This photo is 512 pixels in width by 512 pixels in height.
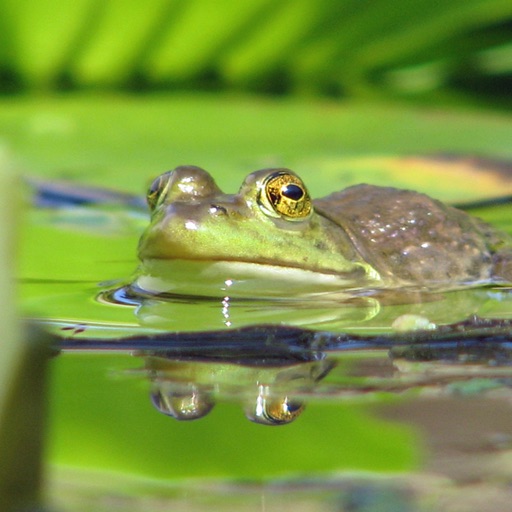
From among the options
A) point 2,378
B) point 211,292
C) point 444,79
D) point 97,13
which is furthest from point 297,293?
point 444,79

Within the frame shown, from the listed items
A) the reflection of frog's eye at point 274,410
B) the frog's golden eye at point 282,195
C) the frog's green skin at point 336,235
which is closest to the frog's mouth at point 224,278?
Result: the frog's green skin at point 336,235

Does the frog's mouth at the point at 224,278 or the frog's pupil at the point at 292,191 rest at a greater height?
the frog's pupil at the point at 292,191

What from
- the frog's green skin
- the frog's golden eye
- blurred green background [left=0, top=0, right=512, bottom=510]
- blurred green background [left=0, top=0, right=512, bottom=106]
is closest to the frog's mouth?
the frog's green skin

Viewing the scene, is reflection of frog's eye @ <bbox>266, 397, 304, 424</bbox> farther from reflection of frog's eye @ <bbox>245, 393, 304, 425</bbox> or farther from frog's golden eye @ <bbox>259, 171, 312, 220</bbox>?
frog's golden eye @ <bbox>259, 171, 312, 220</bbox>

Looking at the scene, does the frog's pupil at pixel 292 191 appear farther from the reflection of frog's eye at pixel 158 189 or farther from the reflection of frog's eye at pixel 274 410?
the reflection of frog's eye at pixel 274 410

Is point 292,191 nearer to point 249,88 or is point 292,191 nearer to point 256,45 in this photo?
point 256,45

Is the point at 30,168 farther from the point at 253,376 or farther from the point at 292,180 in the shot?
the point at 253,376
